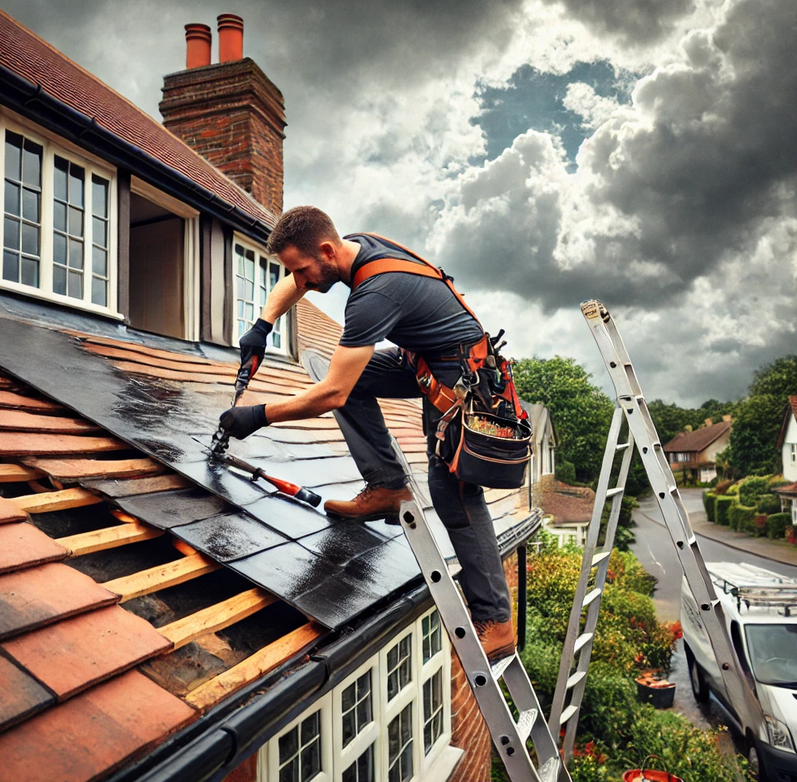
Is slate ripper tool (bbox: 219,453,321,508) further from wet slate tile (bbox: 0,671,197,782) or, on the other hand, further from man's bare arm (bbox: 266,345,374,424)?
wet slate tile (bbox: 0,671,197,782)

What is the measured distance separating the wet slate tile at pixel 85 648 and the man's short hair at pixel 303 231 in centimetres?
172

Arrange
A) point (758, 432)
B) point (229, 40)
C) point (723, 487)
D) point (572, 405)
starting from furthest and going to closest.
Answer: point (572, 405) < point (758, 432) < point (723, 487) < point (229, 40)

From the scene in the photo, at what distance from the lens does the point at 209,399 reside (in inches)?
200

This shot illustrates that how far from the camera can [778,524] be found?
3441 centimetres

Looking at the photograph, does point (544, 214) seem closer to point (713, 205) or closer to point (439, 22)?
point (713, 205)

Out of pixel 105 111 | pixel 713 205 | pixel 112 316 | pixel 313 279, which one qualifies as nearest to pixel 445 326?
pixel 313 279

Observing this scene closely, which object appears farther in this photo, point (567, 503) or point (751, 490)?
point (567, 503)

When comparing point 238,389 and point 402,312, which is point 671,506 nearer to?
point 402,312

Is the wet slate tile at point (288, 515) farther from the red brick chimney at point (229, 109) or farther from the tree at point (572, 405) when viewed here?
the tree at point (572, 405)

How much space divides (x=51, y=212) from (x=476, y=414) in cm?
433

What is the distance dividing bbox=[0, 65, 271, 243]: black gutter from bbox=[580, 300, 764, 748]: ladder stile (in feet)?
14.1

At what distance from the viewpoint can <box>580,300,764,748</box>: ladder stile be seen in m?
4.22

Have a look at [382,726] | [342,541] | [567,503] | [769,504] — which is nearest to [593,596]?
[382,726]

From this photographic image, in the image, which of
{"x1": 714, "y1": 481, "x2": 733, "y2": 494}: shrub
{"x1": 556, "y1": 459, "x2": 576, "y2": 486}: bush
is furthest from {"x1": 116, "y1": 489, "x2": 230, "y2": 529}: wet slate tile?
{"x1": 556, "y1": 459, "x2": 576, "y2": 486}: bush
